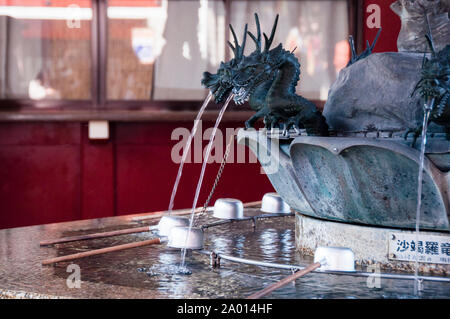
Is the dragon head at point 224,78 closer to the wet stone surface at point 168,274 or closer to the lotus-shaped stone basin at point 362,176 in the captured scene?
the lotus-shaped stone basin at point 362,176

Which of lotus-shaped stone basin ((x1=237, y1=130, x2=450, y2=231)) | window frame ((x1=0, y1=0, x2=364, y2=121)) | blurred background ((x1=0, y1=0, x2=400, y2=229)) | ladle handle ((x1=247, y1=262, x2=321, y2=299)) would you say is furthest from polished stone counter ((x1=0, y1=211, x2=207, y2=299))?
blurred background ((x1=0, y1=0, x2=400, y2=229))

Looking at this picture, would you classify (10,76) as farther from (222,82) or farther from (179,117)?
(222,82)

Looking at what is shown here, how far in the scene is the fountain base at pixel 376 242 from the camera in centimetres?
259

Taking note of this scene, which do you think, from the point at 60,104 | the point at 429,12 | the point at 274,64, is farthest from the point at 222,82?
the point at 60,104

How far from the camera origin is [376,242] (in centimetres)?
272

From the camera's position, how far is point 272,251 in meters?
3.06

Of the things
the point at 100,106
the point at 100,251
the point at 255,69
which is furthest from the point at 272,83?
the point at 100,106

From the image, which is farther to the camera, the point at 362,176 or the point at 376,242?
the point at 376,242

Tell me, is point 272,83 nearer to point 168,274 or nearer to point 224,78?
point 224,78

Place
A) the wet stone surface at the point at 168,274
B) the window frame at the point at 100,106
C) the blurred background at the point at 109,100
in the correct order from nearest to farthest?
1. the wet stone surface at the point at 168,274
2. the window frame at the point at 100,106
3. the blurred background at the point at 109,100

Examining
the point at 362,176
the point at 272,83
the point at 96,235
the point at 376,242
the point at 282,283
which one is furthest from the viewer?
the point at 96,235

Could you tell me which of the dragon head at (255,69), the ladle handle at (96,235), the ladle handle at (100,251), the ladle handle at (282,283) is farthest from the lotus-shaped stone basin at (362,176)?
the ladle handle at (96,235)

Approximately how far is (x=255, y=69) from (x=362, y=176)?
60 cm

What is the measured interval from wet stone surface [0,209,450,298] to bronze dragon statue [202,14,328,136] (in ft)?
1.85
